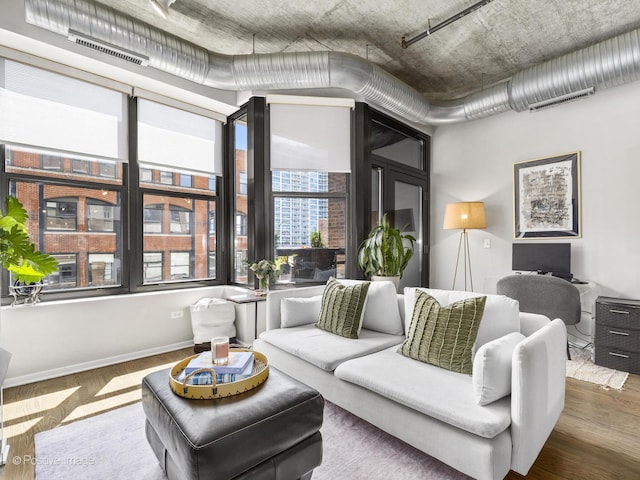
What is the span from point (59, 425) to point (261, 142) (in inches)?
122

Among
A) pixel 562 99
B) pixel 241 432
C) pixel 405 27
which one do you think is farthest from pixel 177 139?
pixel 562 99

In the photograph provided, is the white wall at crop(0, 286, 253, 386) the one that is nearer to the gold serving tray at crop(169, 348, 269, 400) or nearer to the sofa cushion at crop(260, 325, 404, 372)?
the sofa cushion at crop(260, 325, 404, 372)

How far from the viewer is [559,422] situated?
216 centimetres

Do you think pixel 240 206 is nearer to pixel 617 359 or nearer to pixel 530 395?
pixel 530 395

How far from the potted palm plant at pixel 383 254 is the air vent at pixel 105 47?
109 inches

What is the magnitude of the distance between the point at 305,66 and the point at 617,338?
3884 millimetres

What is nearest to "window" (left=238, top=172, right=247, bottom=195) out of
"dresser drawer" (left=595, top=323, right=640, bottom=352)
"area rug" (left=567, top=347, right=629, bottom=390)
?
"area rug" (left=567, top=347, right=629, bottom=390)

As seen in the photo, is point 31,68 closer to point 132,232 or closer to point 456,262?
point 132,232

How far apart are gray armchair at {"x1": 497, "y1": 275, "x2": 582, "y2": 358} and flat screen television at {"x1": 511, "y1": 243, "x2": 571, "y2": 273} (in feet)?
2.08

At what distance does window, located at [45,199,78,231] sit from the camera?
3.16 meters

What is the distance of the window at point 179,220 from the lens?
395 cm

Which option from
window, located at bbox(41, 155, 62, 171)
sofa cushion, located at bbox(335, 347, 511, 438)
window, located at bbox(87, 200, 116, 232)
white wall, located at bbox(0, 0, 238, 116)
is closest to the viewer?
sofa cushion, located at bbox(335, 347, 511, 438)

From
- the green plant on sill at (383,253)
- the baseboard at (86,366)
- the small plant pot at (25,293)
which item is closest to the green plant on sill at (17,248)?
the small plant pot at (25,293)

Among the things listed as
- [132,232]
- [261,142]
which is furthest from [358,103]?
[132,232]
